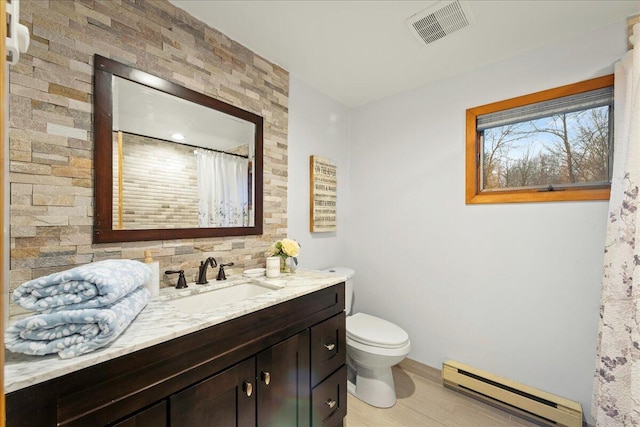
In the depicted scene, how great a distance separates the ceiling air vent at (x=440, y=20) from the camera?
1407 mm

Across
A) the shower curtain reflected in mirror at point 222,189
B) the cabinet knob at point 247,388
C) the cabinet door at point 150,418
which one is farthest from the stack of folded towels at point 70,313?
the shower curtain reflected in mirror at point 222,189

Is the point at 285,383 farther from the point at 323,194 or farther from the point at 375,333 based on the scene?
the point at 323,194

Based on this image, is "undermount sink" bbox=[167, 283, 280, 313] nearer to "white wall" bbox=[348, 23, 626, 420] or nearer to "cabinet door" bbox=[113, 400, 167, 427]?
"cabinet door" bbox=[113, 400, 167, 427]

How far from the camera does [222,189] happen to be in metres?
1.61

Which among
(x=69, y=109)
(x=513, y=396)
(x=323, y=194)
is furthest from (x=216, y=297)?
(x=513, y=396)

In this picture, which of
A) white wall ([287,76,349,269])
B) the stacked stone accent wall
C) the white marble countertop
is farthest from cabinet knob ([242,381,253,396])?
white wall ([287,76,349,269])

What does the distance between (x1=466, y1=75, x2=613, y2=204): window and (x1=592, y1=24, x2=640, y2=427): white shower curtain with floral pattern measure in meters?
0.20

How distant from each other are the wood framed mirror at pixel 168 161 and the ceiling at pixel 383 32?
0.48 metres

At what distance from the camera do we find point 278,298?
1.21 metres

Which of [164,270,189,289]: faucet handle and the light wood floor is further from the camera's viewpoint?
the light wood floor

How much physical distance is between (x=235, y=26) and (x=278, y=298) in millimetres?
1543

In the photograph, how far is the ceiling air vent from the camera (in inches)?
55.4

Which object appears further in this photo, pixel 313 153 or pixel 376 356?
pixel 313 153

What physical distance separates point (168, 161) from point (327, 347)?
1.31 m
